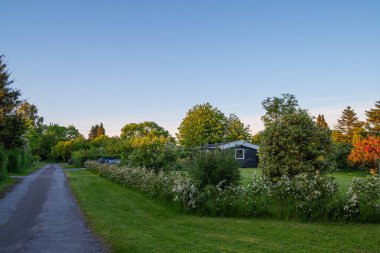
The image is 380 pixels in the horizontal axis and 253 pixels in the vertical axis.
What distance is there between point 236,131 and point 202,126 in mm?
7302

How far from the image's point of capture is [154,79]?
958 inches

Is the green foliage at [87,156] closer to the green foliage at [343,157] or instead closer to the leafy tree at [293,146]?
the green foliage at [343,157]

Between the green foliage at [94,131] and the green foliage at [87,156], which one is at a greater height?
the green foliage at [94,131]

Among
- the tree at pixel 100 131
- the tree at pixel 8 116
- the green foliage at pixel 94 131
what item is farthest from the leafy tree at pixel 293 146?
the green foliage at pixel 94 131

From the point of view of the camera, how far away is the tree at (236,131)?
68.4 m

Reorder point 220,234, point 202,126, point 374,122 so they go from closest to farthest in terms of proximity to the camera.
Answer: point 220,234
point 374,122
point 202,126

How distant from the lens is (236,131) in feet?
227

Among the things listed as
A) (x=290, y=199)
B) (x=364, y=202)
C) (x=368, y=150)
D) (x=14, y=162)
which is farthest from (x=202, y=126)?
(x=364, y=202)

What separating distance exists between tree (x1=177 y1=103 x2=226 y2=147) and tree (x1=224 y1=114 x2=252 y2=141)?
44.2 inches

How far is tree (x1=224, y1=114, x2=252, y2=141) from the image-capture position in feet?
224

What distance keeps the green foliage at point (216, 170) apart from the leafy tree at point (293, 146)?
142cm

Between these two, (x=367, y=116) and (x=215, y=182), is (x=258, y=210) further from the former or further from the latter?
(x=367, y=116)

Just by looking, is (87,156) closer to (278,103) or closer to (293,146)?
(278,103)

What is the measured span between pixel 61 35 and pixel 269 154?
1371 cm
